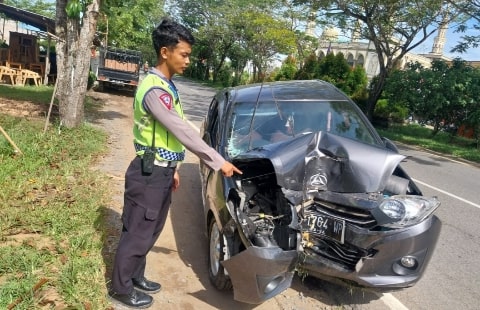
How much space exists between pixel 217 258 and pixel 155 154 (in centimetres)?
113

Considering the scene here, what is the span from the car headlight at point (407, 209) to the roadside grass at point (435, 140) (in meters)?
10.3

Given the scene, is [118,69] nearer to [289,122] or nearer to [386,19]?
[386,19]

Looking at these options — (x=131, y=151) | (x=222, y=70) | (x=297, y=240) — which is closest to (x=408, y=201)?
(x=297, y=240)

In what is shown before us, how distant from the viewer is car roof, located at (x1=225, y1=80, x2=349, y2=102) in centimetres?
441

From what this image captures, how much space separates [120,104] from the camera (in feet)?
48.9

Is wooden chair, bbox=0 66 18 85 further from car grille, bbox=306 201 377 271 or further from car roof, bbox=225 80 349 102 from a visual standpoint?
car grille, bbox=306 201 377 271

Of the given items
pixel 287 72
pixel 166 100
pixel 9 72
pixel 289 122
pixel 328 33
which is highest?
pixel 328 33

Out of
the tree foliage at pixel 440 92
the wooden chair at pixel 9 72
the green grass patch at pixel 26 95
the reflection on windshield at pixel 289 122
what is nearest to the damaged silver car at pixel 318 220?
the reflection on windshield at pixel 289 122

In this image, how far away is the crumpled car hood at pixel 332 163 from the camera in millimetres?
2889

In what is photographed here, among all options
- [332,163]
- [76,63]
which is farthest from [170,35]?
[76,63]

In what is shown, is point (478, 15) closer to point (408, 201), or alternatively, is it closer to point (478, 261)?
point (478, 261)

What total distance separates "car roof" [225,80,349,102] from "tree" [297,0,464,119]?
1206 cm

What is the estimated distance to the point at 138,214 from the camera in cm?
274

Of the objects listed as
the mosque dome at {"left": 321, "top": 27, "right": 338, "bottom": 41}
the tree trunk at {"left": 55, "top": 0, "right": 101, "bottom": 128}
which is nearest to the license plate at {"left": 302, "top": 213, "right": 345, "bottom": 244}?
the tree trunk at {"left": 55, "top": 0, "right": 101, "bottom": 128}
